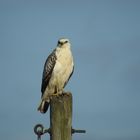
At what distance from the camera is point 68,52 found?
17766 mm

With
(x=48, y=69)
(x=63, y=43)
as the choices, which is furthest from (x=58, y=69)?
(x=63, y=43)

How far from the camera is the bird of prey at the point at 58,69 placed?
691 inches

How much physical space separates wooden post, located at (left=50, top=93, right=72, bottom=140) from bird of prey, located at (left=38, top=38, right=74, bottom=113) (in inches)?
335

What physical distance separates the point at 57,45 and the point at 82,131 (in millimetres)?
9815

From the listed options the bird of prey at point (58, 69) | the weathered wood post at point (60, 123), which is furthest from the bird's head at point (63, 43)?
the weathered wood post at point (60, 123)

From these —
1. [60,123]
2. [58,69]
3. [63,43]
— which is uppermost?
[63,43]

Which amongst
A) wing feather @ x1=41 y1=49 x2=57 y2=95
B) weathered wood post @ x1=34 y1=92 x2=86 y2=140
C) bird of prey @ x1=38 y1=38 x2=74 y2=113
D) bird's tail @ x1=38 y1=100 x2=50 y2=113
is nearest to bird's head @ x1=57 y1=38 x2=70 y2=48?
bird of prey @ x1=38 y1=38 x2=74 y2=113

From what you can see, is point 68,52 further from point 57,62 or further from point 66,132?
point 66,132

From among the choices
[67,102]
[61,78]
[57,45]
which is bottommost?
[67,102]

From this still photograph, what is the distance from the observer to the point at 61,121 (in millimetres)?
8516

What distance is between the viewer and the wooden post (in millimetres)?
8500

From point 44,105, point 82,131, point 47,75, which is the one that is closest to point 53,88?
point 47,75

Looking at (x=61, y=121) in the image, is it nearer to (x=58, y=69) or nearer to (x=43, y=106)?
(x=43, y=106)

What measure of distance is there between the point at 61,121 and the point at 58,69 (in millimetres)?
9289
